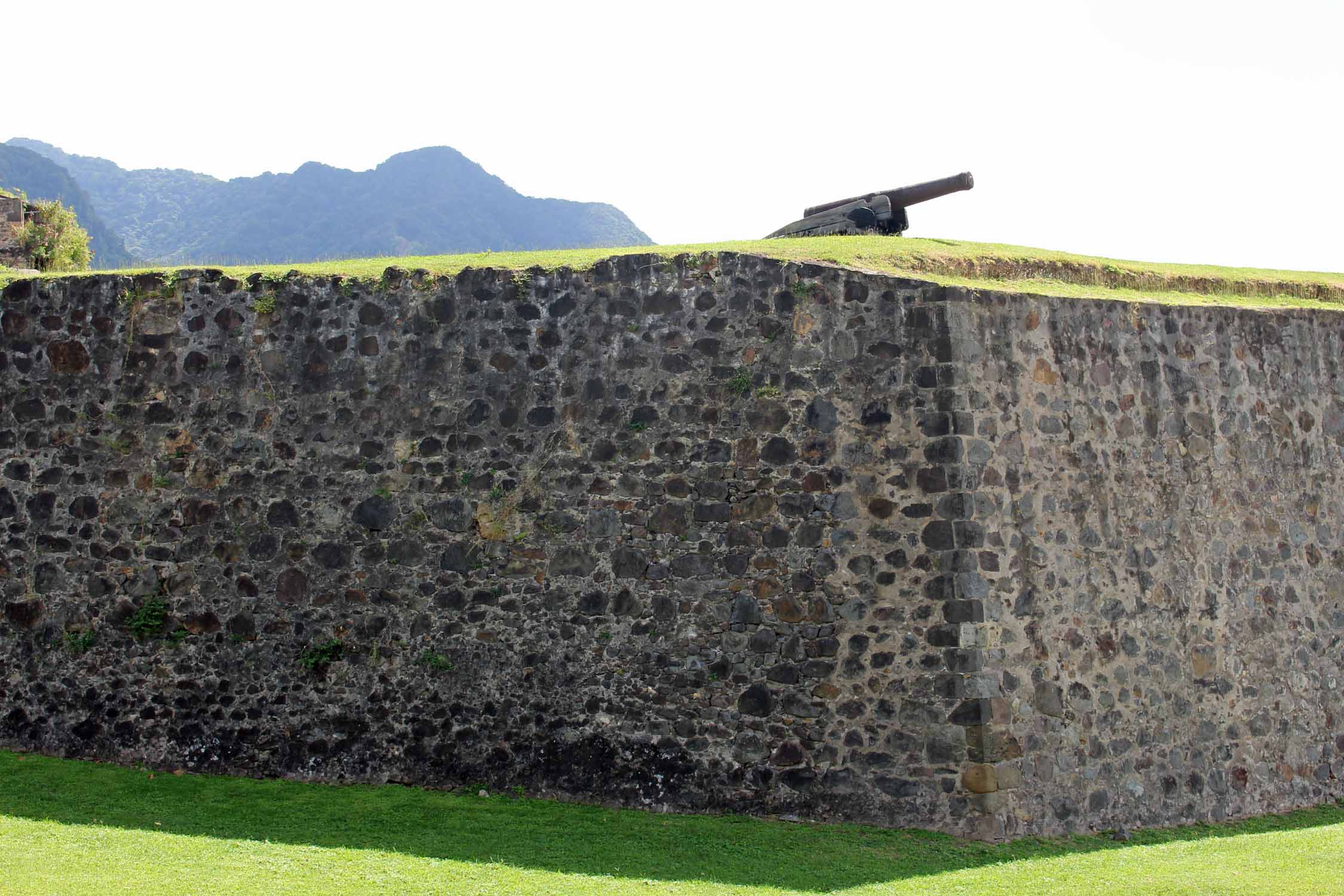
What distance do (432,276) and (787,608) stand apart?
3.81 m

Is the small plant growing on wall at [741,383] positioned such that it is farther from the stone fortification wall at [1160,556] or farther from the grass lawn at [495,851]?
the grass lawn at [495,851]

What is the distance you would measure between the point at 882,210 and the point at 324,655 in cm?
740

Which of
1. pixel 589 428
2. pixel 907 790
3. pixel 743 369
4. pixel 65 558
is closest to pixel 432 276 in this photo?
pixel 589 428

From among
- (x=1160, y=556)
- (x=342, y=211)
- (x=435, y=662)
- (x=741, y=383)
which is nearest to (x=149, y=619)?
(x=435, y=662)

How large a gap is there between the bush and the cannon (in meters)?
8.35

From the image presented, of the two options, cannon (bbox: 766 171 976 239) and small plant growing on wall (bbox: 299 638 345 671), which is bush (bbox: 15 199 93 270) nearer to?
small plant growing on wall (bbox: 299 638 345 671)

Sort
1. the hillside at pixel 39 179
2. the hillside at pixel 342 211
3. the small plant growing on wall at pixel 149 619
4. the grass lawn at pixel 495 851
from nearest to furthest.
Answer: the grass lawn at pixel 495 851, the small plant growing on wall at pixel 149 619, the hillside at pixel 39 179, the hillside at pixel 342 211

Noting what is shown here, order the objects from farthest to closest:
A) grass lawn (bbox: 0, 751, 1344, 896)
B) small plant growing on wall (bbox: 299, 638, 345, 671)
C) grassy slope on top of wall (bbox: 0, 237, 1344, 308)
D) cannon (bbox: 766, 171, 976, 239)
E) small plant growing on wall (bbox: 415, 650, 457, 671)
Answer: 1. cannon (bbox: 766, 171, 976, 239)
2. grassy slope on top of wall (bbox: 0, 237, 1344, 308)
3. small plant growing on wall (bbox: 299, 638, 345, 671)
4. small plant growing on wall (bbox: 415, 650, 457, 671)
5. grass lawn (bbox: 0, 751, 1344, 896)

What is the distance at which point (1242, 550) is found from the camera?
36.1ft

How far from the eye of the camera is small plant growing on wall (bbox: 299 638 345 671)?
9.82m

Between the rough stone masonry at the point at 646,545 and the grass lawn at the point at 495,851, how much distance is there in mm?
362

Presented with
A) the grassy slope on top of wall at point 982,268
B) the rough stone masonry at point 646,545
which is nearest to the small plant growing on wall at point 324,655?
the rough stone masonry at point 646,545

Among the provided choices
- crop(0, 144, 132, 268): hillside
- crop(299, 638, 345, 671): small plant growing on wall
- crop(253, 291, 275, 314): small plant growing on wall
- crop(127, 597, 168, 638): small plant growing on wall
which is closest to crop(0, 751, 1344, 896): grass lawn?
crop(299, 638, 345, 671): small plant growing on wall

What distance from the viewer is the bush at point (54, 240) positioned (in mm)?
14555
